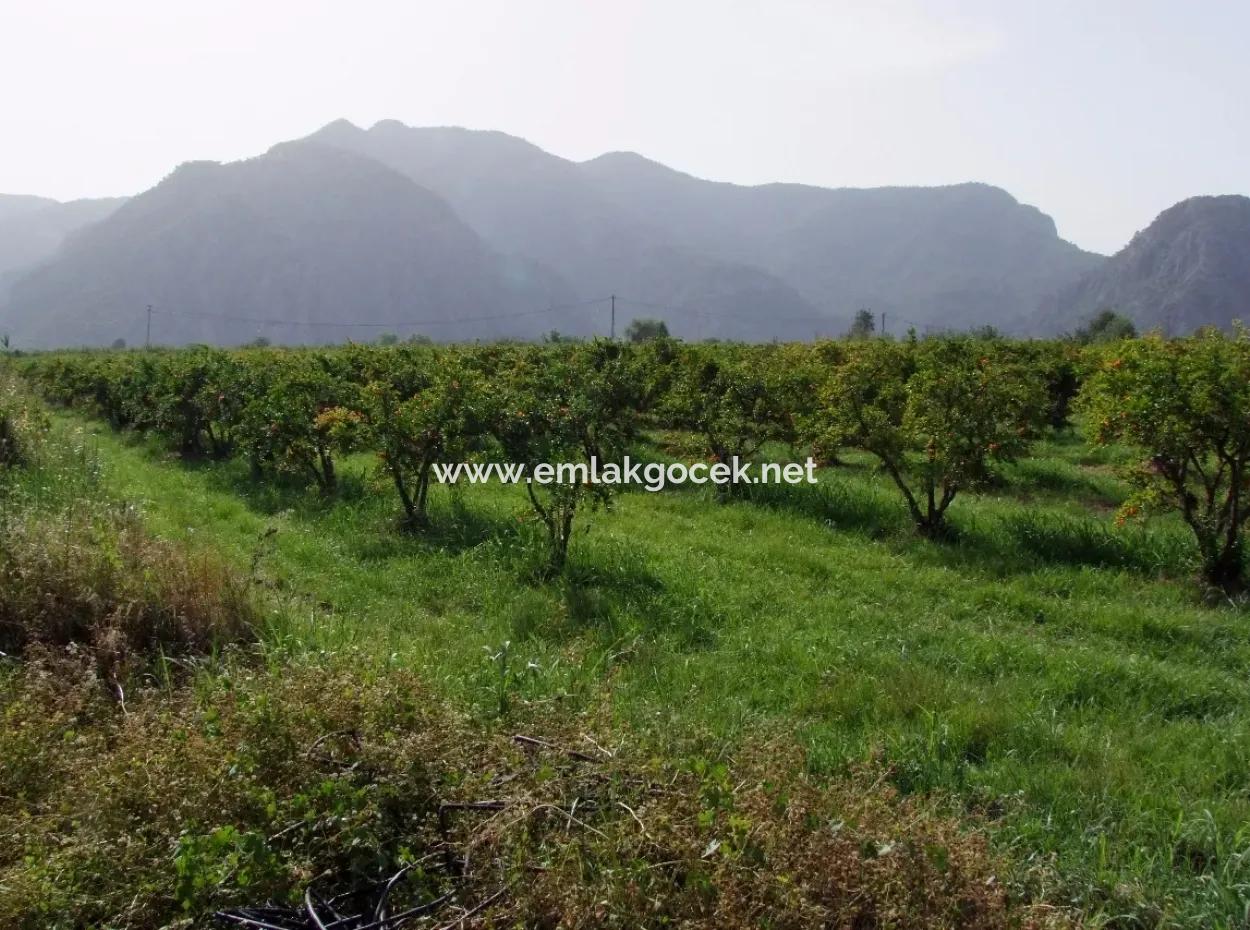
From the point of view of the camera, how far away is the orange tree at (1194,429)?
618 centimetres

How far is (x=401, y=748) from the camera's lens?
2.80 metres

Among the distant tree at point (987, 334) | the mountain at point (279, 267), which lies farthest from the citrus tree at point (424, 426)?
the mountain at point (279, 267)

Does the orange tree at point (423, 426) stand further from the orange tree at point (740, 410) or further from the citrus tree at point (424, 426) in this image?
the orange tree at point (740, 410)

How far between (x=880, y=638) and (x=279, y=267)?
11690cm

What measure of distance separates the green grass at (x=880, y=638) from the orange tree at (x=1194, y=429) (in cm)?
39

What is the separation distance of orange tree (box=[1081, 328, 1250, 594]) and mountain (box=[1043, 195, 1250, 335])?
72134 millimetres

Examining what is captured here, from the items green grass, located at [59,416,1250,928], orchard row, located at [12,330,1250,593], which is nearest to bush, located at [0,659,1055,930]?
green grass, located at [59,416,1250,928]

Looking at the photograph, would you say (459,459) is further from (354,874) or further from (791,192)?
(791,192)

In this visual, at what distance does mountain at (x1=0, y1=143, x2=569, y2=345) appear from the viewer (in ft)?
329

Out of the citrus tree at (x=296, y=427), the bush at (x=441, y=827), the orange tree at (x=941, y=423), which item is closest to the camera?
the bush at (x=441, y=827)

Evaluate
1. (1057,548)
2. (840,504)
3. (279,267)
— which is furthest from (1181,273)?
(279,267)

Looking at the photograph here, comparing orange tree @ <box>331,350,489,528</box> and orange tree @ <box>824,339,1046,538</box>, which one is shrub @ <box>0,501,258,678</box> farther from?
orange tree @ <box>824,339,1046,538</box>

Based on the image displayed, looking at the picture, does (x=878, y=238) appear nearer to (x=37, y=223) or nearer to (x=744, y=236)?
(x=744, y=236)

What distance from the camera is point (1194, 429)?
6262 mm
